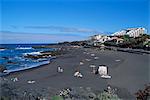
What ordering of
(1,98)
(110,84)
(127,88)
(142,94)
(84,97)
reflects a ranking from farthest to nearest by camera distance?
(110,84), (127,88), (142,94), (84,97), (1,98)

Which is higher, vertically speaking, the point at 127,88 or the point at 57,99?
the point at 57,99

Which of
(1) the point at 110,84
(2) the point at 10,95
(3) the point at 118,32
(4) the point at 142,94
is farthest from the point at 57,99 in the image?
(3) the point at 118,32

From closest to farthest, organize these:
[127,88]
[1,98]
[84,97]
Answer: [1,98] → [84,97] → [127,88]

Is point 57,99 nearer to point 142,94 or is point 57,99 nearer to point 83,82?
point 142,94

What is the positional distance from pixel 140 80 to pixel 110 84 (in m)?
1.88

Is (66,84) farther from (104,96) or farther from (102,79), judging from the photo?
(104,96)

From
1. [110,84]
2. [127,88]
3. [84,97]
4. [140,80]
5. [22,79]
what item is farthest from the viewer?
[22,79]

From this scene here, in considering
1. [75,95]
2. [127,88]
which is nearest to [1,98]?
[75,95]

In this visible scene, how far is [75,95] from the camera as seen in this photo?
24.7 feet

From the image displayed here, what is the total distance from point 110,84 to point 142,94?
6.49 m

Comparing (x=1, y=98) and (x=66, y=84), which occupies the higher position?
(x=1, y=98)

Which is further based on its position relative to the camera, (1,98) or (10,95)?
(10,95)

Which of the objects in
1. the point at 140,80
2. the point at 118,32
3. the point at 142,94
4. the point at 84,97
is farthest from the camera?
the point at 118,32

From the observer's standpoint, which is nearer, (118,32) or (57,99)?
(57,99)
